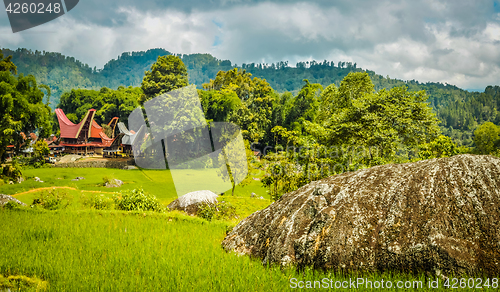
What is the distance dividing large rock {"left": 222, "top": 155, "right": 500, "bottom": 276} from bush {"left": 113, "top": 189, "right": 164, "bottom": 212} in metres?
7.58

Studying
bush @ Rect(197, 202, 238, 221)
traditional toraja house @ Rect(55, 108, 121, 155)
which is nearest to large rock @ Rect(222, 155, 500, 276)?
bush @ Rect(197, 202, 238, 221)

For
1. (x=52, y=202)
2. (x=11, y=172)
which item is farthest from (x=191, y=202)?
(x=11, y=172)

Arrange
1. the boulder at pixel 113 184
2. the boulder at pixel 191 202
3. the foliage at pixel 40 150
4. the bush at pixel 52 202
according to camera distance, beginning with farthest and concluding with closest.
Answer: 1. the foliage at pixel 40 150
2. the boulder at pixel 113 184
3. the boulder at pixel 191 202
4. the bush at pixel 52 202

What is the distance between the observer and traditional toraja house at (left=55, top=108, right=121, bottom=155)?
38.7 m

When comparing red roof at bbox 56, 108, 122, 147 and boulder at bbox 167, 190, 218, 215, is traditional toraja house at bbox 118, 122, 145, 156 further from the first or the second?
boulder at bbox 167, 190, 218, 215

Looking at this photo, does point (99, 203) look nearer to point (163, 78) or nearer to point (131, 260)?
point (131, 260)

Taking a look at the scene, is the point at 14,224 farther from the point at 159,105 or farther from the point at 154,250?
the point at 159,105

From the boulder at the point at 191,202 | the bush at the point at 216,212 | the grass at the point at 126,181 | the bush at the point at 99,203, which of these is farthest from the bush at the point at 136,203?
the grass at the point at 126,181

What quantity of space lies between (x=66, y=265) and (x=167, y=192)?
21941 mm

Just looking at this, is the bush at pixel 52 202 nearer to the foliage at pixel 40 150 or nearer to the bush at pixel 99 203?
the bush at pixel 99 203

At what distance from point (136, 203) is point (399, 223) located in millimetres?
10488

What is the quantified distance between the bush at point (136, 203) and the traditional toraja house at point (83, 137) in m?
31.7

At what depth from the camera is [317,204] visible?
482 centimetres

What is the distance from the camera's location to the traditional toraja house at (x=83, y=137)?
3866cm
